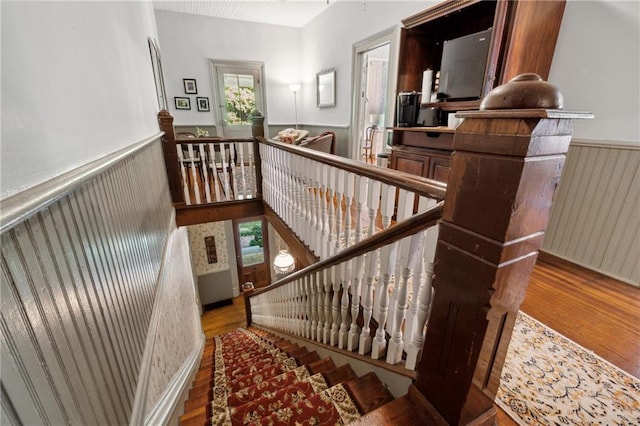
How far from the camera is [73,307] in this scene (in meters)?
0.68

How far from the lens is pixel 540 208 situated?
68 cm

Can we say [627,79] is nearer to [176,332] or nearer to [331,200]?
[331,200]

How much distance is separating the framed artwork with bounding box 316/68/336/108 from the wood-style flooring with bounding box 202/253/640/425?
13.6 ft

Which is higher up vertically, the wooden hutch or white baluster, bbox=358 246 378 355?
the wooden hutch

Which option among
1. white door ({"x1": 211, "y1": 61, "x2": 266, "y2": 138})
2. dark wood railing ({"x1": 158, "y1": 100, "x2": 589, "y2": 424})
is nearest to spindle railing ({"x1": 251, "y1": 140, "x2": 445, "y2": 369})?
dark wood railing ({"x1": 158, "y1": 100, "x2": 589, "y2": 424})

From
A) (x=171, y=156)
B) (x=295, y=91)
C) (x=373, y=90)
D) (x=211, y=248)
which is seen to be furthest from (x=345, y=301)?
(x=295, y=91)

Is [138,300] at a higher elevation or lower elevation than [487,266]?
lower

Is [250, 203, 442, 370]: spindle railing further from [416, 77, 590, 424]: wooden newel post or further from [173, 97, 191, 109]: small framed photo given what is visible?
[173, 97, 191, 109]: small framed photo

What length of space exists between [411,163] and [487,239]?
232 centimetres

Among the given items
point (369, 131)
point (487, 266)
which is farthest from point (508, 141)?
point (369, 131)

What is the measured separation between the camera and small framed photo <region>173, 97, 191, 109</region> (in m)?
5.54

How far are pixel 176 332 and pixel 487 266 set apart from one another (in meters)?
2.46

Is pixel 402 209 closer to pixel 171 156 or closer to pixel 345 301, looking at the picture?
pixel 345 301

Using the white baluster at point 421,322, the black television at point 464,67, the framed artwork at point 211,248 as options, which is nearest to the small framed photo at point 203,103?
the framed artwork at point 211,248
